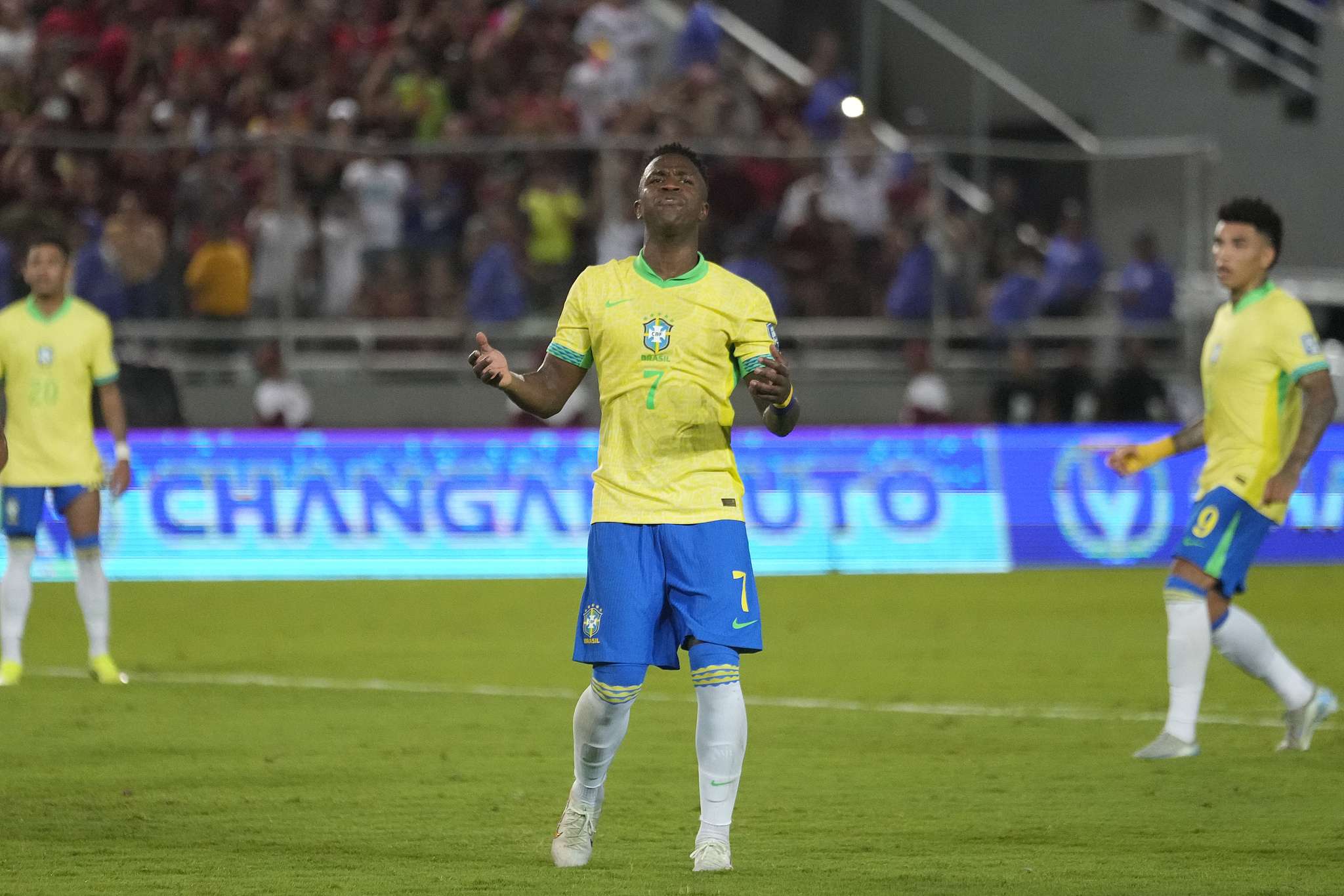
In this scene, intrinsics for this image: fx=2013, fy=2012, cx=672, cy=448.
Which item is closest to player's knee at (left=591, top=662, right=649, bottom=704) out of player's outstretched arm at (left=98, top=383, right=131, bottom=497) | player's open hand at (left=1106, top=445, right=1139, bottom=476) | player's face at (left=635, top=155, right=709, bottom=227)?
player's face at (left=635, top=155, right=709, bottom=227)

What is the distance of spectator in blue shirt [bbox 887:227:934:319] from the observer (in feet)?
57.3

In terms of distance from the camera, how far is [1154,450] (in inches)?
337

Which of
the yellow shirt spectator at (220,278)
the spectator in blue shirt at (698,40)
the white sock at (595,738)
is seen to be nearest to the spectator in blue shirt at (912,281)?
the spectator in blue shirt at (698,40)

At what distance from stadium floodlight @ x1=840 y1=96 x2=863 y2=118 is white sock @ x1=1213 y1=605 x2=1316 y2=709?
1261 cm

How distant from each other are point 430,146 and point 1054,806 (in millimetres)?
11530

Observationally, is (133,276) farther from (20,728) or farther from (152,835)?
(152,835)

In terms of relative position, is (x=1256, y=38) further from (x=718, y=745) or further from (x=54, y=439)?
(x=718, y=745)

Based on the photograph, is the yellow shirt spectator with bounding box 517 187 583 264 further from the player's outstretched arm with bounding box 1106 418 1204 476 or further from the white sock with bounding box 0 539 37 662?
the player's outstretched arm with bounding box 1106 418 1204 476

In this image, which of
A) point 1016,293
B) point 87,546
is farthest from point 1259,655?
point 1016,293

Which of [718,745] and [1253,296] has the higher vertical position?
[1253,296]

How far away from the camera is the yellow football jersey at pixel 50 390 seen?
10.4m

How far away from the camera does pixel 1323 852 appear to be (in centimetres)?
629

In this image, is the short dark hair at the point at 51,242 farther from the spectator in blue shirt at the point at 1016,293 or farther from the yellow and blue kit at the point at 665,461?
the spectator in blue shirt at the point at 1016,293

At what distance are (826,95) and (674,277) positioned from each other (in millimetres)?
15073
